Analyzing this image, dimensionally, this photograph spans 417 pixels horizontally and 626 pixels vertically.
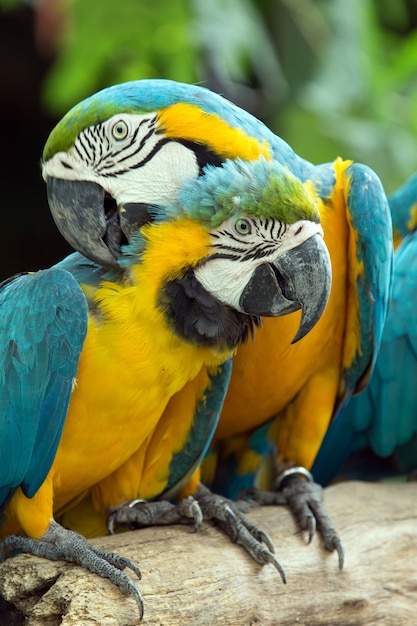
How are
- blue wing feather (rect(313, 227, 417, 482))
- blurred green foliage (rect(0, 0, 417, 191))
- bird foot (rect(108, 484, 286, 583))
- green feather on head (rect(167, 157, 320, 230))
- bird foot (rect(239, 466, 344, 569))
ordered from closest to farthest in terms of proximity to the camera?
green feather on head (rect(167, 157, 320, 230)) < bird foot (rect(108, 484, 286, 583)) < bird foot (rect(239, 466, 344, 569)) < blue wing feather (rect(313, 227, 417, 482)) < blurred green foliage (rect(0, 0, 417, 191))

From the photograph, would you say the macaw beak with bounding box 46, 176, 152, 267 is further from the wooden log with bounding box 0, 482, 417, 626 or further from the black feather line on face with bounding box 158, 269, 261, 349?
the wooden log with bounding box 0, 482, 417, 626

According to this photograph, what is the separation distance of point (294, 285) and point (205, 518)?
528 millimetres

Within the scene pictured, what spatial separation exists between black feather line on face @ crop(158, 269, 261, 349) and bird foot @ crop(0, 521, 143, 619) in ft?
1.19

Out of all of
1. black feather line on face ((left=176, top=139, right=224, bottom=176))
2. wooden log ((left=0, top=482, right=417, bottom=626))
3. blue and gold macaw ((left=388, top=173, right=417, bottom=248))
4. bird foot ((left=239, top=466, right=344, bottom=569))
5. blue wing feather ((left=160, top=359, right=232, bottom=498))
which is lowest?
wooden log ((left=0, top=482, right=417, bottom=626))

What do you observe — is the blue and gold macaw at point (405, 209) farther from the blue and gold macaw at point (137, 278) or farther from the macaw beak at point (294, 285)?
the macaw beak at point (294, 285)

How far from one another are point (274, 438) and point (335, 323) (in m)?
0.30

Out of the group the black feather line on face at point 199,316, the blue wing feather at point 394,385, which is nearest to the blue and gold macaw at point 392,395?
the blue wing feather at point 394,385

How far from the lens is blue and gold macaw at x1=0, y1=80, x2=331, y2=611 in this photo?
126cm

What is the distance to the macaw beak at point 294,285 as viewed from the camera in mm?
1256

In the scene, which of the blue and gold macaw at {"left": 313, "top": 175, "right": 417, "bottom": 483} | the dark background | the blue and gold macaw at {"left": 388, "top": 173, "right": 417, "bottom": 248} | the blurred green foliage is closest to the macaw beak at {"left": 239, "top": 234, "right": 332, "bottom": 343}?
the blue and gold macaw at {"left": 313, "top": 175, "right": 417, "bottom": 483}

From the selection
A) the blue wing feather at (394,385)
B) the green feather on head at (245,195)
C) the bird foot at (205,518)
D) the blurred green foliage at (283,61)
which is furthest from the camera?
the blurred green foliage at (283,61)

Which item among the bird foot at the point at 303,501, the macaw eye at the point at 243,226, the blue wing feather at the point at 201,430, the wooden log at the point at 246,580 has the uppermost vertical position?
the macaw eye at the point at 243,226

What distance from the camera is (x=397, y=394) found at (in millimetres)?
1898

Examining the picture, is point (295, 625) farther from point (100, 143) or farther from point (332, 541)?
point (100, 143)
